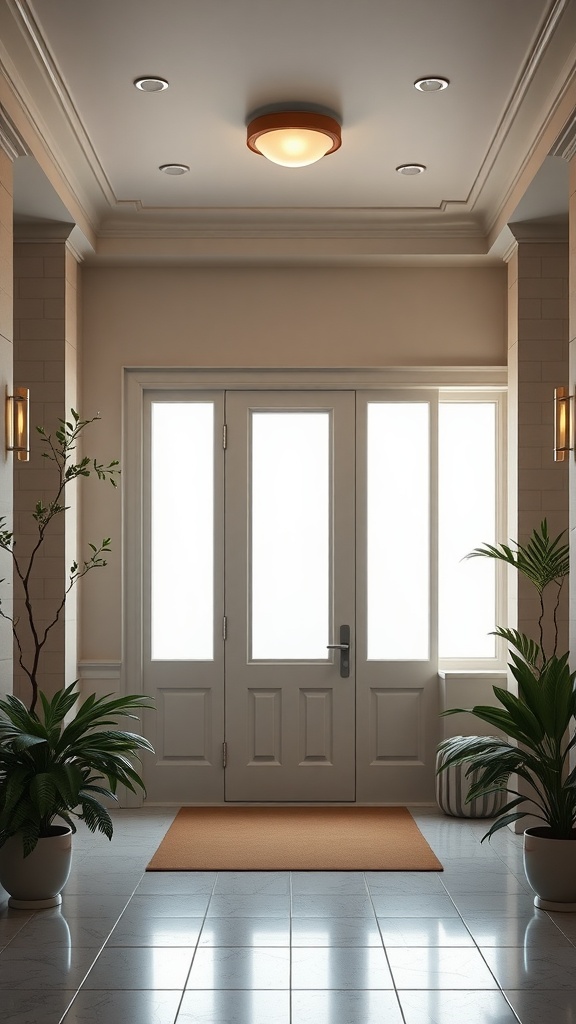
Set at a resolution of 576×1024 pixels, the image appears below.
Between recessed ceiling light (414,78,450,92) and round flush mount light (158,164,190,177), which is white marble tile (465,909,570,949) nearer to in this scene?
recessed ceiling light (414,78,450,92)

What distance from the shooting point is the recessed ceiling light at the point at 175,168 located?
15.5ft

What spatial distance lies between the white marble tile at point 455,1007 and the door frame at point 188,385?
295 centimetres

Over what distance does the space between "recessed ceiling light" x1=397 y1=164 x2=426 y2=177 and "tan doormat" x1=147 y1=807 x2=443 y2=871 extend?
316 cm

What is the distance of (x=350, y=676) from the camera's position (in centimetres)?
569

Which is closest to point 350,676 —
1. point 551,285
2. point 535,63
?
point 551,285

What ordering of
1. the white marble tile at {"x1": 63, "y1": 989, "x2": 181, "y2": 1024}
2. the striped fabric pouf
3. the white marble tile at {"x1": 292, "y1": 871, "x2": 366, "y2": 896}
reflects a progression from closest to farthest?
the white marble tile at {"x1": 63, "y1": 989, "x2": 181, "y2": 1024} → the white marble tile at {"x1": 292, "y1": 871, "x2": 366, "y2": 896} → the striped fabric pouf

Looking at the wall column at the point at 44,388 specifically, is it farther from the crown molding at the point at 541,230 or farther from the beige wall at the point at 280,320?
the crown molding at the point at 541,230

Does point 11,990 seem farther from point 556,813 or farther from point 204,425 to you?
point 204,425

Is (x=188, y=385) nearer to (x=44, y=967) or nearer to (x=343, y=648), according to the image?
(x=343, y=648)

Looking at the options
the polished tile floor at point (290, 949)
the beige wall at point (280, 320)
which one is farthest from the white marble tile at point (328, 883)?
the beige wall at point (280, 320)

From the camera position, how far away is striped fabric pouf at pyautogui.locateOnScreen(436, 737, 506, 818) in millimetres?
5273

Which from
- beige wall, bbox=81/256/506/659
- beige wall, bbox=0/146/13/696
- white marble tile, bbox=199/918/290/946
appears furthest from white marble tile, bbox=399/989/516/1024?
beige wall, bbox=81/256/506/659

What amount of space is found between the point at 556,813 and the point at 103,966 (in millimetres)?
1706

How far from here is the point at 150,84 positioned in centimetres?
393
